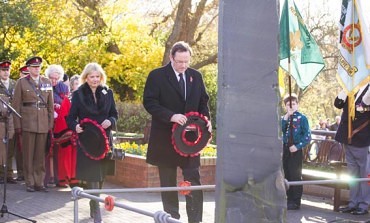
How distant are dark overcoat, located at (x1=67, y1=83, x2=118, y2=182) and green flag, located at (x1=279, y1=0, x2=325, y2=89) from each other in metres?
2.62

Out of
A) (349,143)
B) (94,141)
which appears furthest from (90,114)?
(349,143)

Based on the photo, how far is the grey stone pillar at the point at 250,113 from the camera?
2250mm

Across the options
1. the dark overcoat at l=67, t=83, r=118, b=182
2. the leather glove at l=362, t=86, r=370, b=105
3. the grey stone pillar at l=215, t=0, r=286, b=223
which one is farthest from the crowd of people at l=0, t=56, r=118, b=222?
the grey stone pillar at l=215, t=0, r=286, b=223

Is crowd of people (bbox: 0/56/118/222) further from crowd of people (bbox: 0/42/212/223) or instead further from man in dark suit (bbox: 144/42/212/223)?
man in dark suit (bbox: 144/42/212/223)

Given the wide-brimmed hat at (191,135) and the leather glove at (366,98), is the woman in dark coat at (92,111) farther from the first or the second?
the leather glove at (366,98)

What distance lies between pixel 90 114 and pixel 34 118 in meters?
3.12

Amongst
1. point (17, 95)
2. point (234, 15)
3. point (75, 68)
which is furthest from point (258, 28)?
point (75, 68)

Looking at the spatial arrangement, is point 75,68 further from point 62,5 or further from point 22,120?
point 22,120

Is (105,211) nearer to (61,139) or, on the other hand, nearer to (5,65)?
(61,139)

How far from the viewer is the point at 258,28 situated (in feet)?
7.38

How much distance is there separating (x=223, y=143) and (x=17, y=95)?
8.49 metres

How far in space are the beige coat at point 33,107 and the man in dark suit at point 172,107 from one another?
13.8ft

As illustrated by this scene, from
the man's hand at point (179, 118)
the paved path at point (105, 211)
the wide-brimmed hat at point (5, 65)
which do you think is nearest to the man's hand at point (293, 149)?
the paved path at point (105, 211)

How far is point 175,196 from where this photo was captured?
675 cm
